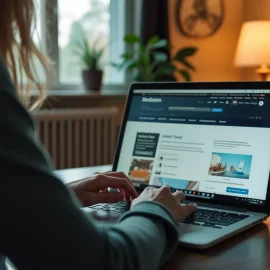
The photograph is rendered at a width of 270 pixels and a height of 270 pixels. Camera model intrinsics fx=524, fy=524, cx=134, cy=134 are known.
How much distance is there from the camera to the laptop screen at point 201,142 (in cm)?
111

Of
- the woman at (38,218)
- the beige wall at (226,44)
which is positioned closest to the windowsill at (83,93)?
the beige wall at (226,44)

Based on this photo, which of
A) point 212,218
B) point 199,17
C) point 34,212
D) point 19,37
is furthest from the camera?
point 199,17

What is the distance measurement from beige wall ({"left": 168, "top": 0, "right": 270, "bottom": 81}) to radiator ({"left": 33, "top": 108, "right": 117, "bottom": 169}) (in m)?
0.84

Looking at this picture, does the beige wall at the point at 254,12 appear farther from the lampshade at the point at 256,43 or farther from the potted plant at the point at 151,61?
the potted plant at the point at 151,61

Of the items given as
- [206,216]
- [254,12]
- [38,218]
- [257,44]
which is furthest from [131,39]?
[38,218]

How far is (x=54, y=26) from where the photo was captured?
3.06m

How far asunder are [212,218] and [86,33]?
2495 millimetres

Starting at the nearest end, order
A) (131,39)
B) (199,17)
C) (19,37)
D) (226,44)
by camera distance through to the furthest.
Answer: (19,37) < (131,39) < (199,17) < (226,44)

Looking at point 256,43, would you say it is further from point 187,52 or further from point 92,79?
point 92,79

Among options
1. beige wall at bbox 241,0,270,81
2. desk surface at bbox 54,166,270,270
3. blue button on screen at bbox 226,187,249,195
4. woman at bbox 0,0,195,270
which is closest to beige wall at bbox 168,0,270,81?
beige wall at bbox 241,0,270,81

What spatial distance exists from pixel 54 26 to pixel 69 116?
1.75 feet

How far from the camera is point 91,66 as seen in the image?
3191 mm

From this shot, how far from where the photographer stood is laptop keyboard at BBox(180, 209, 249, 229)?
984mm

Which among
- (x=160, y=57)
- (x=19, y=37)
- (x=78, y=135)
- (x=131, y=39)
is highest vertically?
(x=19, y=37)
